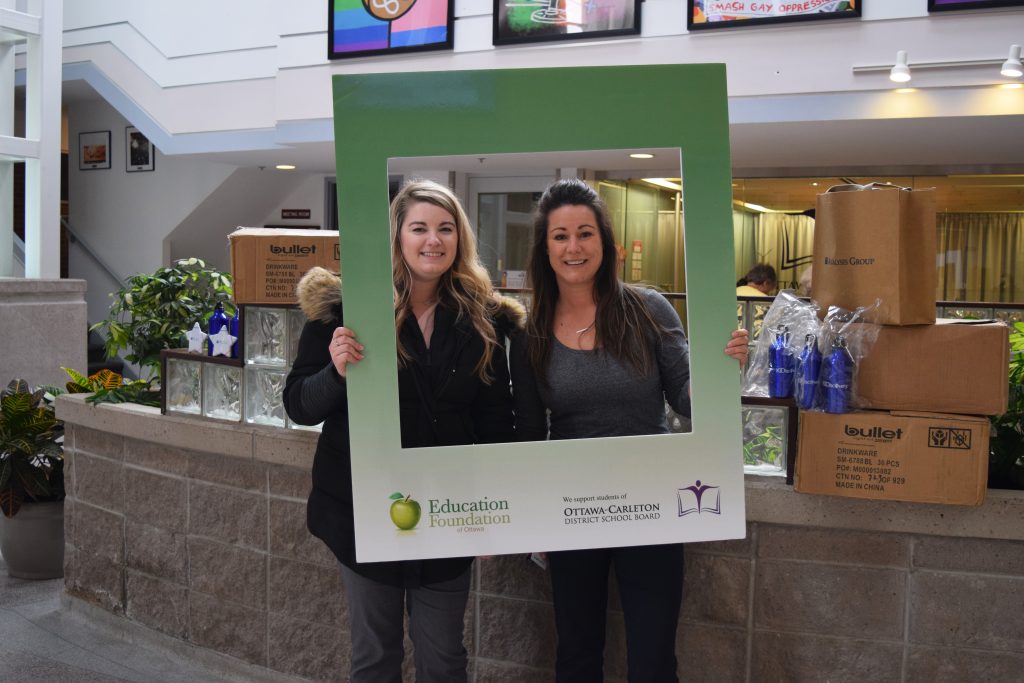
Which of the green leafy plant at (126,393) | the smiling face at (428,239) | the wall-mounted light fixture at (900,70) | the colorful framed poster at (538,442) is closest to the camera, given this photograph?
the colorful framed poster at (538,442)

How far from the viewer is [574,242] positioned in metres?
2.07

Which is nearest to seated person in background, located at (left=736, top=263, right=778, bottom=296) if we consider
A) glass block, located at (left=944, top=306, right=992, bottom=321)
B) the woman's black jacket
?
glass block, located at (left=944, top=306, right=992, bottom=321)

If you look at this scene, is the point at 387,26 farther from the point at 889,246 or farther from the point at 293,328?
the point at 889,246

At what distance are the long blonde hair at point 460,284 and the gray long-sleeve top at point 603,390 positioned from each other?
9 cm

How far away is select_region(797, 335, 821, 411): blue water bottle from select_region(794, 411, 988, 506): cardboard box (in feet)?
0.14

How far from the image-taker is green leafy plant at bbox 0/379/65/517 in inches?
174

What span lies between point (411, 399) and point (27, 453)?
314 cm

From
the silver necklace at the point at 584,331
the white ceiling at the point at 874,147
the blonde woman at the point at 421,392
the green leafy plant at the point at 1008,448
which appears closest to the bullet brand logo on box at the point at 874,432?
the green leafy plant at the point at 1008,448

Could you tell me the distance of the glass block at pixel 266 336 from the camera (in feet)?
10.3

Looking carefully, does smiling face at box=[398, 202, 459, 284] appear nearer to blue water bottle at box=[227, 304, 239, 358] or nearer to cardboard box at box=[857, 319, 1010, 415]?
cardboard box at box=[857, 319, 1010, 415]

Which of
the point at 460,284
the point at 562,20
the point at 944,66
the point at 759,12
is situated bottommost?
the point at 460,284

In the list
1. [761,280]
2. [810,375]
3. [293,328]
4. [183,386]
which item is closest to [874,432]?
[810,375]

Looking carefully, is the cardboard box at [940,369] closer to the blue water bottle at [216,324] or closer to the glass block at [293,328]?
the glass block at [293,328]

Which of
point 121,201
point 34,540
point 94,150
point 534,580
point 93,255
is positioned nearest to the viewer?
point 534,580
